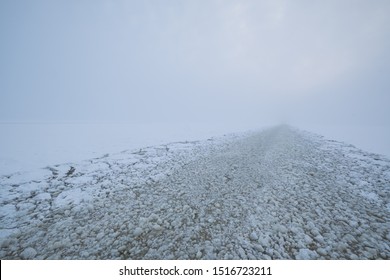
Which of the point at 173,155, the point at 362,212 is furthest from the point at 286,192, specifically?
the point at 173,155

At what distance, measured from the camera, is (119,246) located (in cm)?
360

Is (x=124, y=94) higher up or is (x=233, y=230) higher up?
(x=124, y=94)

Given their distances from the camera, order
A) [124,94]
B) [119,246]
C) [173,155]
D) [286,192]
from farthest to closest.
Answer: [124,94] → [173,155] → [286,192] → [119,246]

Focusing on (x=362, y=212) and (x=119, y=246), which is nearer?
(x=119, y=246)

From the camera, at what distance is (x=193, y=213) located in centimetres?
479

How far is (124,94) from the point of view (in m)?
122

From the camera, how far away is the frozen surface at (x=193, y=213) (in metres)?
3.56

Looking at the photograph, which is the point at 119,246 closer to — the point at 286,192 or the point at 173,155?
the point at 286,192

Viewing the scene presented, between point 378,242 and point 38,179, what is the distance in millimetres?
10786

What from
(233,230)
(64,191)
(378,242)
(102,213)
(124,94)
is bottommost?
(378,242)

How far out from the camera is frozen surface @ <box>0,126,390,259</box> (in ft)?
11.7
